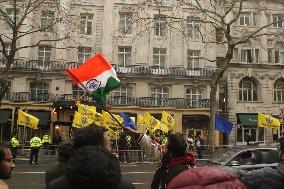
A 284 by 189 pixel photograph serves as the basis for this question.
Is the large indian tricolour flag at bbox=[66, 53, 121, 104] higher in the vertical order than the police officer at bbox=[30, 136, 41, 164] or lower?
higher

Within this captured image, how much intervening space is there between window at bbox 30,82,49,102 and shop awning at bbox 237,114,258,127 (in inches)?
808

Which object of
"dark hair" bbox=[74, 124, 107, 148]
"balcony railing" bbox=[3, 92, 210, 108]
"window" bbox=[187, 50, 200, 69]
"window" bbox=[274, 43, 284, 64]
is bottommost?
"dark hair" bbox=[74, 124, 107, 148]

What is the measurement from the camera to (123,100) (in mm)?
43844

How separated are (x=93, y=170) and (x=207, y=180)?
1.34 meters

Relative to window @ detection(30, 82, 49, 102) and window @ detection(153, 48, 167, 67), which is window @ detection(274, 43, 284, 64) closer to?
window @ detection(153, 48, 167, 67)

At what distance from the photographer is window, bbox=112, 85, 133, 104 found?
43.8 m

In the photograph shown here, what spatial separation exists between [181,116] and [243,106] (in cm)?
737

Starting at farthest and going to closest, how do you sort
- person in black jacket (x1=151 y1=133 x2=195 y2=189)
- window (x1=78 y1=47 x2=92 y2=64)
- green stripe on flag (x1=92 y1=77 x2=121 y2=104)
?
window (x1=78 y1=47 x2=92 y2=64) < green stripe on flag (x1=92 y1=77 x2=121 y2=104) < person in black jacket (x1=151 y1=133 x2=195 y2=189)

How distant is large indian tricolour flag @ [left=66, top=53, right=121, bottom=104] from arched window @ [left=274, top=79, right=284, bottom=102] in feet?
142

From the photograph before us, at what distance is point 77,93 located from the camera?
44281mm

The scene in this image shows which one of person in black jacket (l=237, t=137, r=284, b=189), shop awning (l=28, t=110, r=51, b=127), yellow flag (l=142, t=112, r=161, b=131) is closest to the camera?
person in black jacket (l=237, t=137, r=284, b=189)

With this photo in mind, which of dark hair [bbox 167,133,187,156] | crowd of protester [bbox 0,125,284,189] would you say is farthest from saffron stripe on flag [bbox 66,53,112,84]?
crowd of protester [bbox 0,125,284,189]

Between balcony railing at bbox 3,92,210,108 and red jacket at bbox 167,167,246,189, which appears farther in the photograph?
balcony railing at bbox 3,92,210,108

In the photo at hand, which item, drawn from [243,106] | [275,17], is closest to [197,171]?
[243,106]
